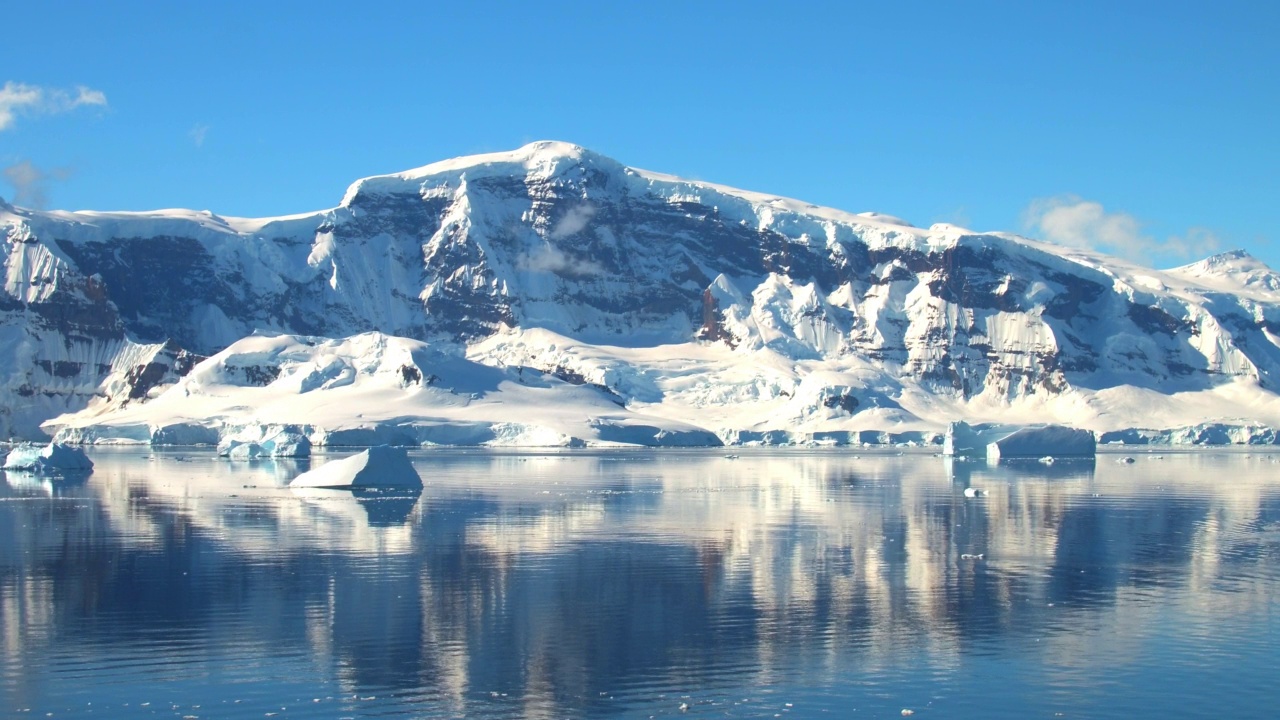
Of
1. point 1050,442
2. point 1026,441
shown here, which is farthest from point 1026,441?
point 1050,442

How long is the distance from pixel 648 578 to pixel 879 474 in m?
65.7

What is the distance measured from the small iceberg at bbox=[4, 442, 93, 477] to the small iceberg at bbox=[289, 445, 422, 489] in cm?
2959

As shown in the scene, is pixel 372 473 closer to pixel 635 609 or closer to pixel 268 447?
pixel 635 609

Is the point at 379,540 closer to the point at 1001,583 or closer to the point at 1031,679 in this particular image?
the point at 1001,583

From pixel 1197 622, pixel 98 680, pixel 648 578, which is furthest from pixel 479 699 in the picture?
pixel 1197 622

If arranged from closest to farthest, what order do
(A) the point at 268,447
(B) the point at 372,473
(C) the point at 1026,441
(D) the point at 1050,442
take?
(B) the point at 372,473, (A) the point at 268,447, (C) the point at 1026,441, (D) the point at 1050,442

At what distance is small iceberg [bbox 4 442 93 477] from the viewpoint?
338 feet

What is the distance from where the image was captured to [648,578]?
1693 inches

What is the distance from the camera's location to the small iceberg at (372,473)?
3233 inches

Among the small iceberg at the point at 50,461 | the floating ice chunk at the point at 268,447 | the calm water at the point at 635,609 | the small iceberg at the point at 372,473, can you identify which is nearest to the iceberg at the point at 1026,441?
the floating ice chunk at the point at 268,447

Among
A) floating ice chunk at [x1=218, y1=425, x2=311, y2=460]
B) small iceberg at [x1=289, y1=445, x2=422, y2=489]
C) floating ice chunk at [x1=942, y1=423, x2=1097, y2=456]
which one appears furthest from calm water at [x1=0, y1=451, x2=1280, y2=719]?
floating ice chunk at [x1=942, y1=423, x2=1097, y2=456]

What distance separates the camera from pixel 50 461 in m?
103

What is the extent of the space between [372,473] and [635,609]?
47877mm

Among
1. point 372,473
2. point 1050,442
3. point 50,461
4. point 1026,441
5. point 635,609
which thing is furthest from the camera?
point 1050,442
